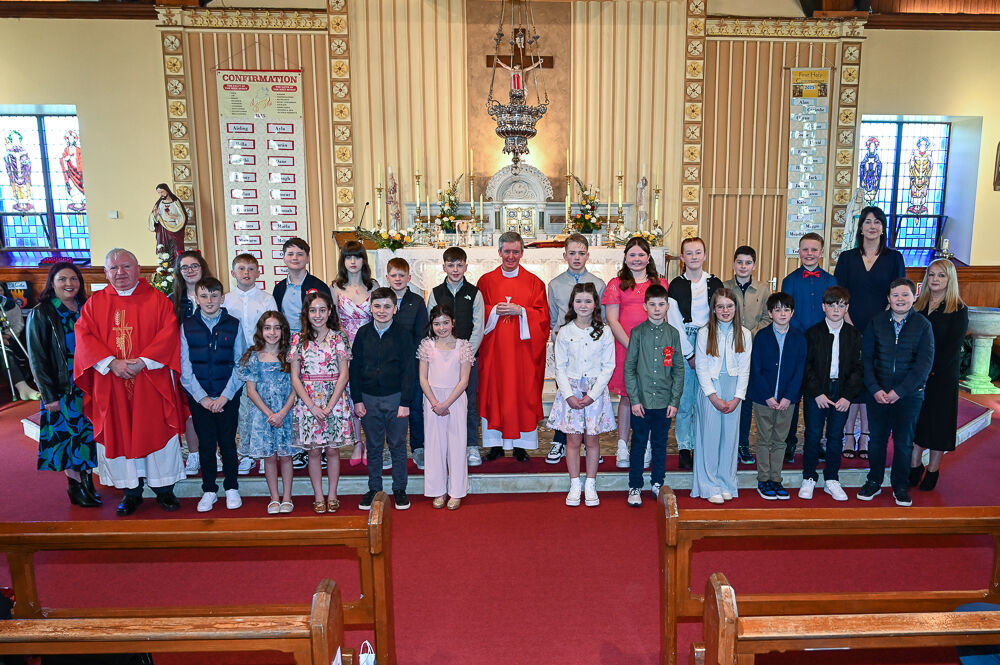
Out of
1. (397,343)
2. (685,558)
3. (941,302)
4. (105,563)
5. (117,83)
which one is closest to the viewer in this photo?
(685,558)

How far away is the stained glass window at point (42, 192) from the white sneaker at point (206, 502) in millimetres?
7696

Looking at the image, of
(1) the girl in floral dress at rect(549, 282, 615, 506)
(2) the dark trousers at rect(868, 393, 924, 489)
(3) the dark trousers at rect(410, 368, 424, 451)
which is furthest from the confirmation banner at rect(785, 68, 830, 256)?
(3) the dark trousers at rect(410, 368, 424, 451)

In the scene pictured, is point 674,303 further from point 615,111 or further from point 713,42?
point 713,42

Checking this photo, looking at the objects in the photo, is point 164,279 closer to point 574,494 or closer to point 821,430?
point 574,494

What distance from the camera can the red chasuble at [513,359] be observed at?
470 cm

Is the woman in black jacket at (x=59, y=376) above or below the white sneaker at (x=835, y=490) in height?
above

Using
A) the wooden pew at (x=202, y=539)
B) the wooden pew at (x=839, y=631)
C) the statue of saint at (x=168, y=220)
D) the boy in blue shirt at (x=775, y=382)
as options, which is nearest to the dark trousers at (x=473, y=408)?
the boy in blue shirt at (x=775, y=382)

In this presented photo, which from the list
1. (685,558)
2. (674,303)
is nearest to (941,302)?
(674,303)

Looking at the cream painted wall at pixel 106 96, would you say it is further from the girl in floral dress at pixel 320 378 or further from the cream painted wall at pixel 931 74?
the cream painted wall at pixel 931 74

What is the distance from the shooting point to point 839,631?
148 cm

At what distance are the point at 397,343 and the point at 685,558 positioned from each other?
2345mm

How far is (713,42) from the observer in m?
9.63

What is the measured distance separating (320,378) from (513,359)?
52.0 inches

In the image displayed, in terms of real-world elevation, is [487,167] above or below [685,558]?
above
